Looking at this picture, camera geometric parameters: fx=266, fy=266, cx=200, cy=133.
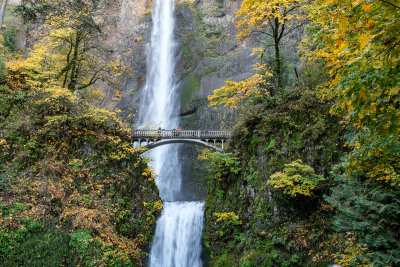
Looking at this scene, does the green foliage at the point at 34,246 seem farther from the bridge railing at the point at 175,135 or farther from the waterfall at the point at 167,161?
the bridge railing at the point at 175,135

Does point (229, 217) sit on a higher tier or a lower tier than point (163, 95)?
lower

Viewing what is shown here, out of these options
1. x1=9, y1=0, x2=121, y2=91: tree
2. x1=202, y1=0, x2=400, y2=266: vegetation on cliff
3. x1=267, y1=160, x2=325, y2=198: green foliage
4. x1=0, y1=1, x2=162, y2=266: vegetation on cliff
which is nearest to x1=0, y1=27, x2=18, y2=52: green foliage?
x1=9, y1=0, x2=121, y2=91: tree

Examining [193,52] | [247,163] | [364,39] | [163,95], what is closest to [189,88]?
[163,95]

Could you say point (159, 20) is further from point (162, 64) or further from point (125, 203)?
point (125, 203)

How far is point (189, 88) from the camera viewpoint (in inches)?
1266

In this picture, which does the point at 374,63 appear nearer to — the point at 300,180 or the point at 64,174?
the point at 300,180

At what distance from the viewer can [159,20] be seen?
3731cm

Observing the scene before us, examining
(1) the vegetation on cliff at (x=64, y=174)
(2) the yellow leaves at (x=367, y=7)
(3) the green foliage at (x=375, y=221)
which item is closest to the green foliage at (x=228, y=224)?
(1) the vegetation on cliff at (x=64, y=174)

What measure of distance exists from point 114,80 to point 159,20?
23.4 metres

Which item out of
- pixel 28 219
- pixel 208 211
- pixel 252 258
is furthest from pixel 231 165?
pixel 28 219

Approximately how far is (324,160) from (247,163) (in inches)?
163

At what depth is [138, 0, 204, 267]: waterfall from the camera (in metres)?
15.4

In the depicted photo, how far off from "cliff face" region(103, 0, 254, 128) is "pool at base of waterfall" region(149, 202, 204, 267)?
1354 centimetres

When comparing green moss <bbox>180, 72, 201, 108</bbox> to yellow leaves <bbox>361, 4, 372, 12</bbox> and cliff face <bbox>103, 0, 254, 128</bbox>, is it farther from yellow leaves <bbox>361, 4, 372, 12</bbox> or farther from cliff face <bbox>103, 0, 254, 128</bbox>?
yellow leaves <bbox>361, 4, 372, 12</bbox>
